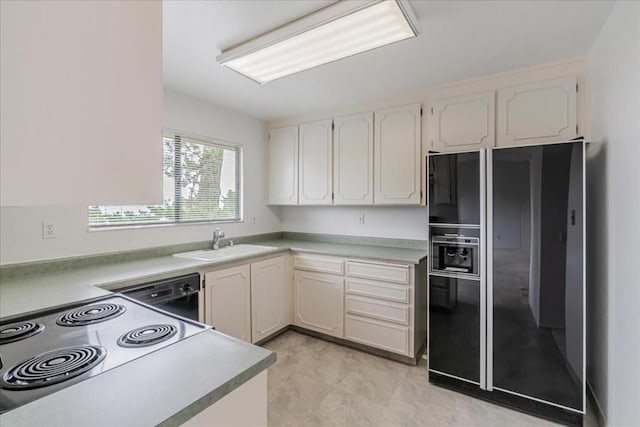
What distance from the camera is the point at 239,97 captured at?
2932mm

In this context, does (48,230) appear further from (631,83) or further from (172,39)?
(631,83)

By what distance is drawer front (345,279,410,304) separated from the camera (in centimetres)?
253

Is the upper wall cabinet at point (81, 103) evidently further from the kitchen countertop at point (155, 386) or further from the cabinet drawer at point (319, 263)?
the cabinet drawer at point (319, 263)

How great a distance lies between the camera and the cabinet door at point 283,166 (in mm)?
3516

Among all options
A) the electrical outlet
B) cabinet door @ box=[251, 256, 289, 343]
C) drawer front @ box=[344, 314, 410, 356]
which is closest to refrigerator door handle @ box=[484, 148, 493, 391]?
drawer front @ box=[344, 314, 410, 356]

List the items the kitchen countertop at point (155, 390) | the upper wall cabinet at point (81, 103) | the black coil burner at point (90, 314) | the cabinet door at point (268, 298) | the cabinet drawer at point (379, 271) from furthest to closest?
1. the cabinet door at point (268, 298)
2. the cabinet drawer at point (379, 271)
3. the black coil burner at point (90, 314)
4. the kitchen countertop at point (155, 390)
5. the upper wall cabinet at point (81, 103)

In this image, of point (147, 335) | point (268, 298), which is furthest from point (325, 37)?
point (268, 298)

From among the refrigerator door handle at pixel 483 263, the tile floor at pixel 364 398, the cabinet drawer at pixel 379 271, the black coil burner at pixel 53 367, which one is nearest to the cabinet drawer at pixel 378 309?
the cabinet drawer at pixel 379 271

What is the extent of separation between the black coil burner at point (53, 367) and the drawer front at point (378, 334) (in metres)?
2.18

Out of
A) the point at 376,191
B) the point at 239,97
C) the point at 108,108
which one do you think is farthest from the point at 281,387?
the point at 239,97

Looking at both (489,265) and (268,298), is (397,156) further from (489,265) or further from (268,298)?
(268,298)

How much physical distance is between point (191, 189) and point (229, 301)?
3.88 ft

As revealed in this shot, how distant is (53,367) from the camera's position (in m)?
0.83

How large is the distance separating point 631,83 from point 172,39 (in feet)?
8.25
